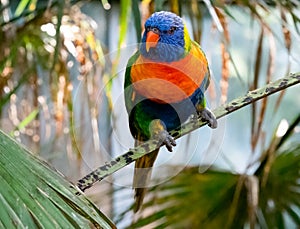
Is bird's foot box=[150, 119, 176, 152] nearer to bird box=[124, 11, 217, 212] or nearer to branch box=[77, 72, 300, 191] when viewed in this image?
bird box=[124, 11, 217, 212]

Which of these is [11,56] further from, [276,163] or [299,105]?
[299,105]

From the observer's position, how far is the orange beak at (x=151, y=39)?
2.69ft

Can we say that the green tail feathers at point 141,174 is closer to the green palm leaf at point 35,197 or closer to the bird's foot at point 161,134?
the bird's foot at point 161,134

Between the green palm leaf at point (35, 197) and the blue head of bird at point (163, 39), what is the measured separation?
0.36 m

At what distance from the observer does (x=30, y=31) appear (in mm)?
1287

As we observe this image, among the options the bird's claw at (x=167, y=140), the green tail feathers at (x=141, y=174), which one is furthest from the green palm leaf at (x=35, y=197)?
the green tail feathers at (x=141, y=174)

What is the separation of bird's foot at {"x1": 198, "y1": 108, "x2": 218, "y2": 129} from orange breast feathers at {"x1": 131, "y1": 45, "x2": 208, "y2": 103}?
0.03 m

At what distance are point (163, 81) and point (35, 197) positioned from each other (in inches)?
16.0

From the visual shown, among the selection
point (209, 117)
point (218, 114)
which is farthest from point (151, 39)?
point (218, 114)

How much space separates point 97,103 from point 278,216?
0.42m

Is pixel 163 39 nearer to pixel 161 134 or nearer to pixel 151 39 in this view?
pixel 151 39

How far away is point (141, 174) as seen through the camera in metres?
0.90

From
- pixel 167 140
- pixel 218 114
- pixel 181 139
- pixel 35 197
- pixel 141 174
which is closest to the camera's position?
pixel 35 197

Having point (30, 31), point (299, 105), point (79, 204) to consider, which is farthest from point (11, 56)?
point (299, 105)
